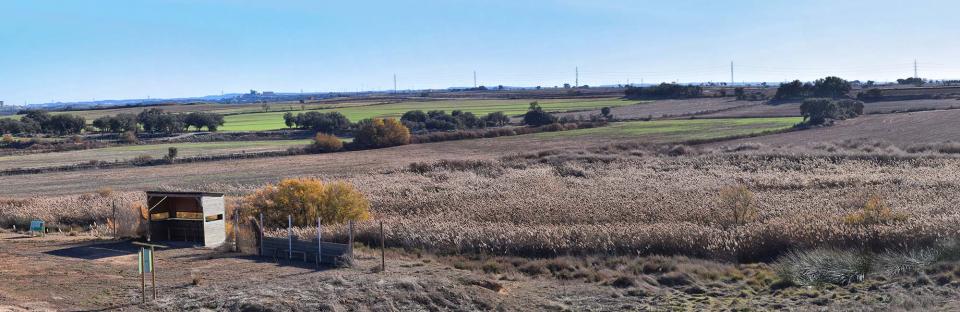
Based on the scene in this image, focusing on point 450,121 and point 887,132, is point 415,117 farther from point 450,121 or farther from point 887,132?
point 887,132

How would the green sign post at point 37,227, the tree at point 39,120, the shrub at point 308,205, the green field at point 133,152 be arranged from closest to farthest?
the green sign post at point 37,227 → the shrub at point 308,205 → the green field at point 133,152 → the tree at point 39,120

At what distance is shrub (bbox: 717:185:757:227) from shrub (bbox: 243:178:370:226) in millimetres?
12774

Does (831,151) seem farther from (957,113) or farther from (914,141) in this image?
(957,113)

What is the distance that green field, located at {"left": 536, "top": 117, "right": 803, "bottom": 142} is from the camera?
74.0 meters

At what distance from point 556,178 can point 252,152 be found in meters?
33.1

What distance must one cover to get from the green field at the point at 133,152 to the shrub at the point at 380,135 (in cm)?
564

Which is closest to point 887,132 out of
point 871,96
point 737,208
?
point 737,208

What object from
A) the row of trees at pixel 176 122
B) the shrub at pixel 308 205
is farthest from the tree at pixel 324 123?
the shrub at pixel 308 205

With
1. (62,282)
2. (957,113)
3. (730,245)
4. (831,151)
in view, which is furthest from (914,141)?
(62,282)

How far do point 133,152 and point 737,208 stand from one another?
6184cm

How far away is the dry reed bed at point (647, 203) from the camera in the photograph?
77.6ft

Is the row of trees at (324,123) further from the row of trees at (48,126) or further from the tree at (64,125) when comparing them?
the row of trees at (48,126)

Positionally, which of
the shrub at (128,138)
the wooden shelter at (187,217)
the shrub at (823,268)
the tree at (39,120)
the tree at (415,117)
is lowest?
the shrub at (823,268)

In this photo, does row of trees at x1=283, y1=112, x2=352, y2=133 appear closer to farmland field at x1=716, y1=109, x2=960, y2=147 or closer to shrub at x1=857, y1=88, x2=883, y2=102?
farmland field at x1=716, y1=109, x2=960, y2=147
